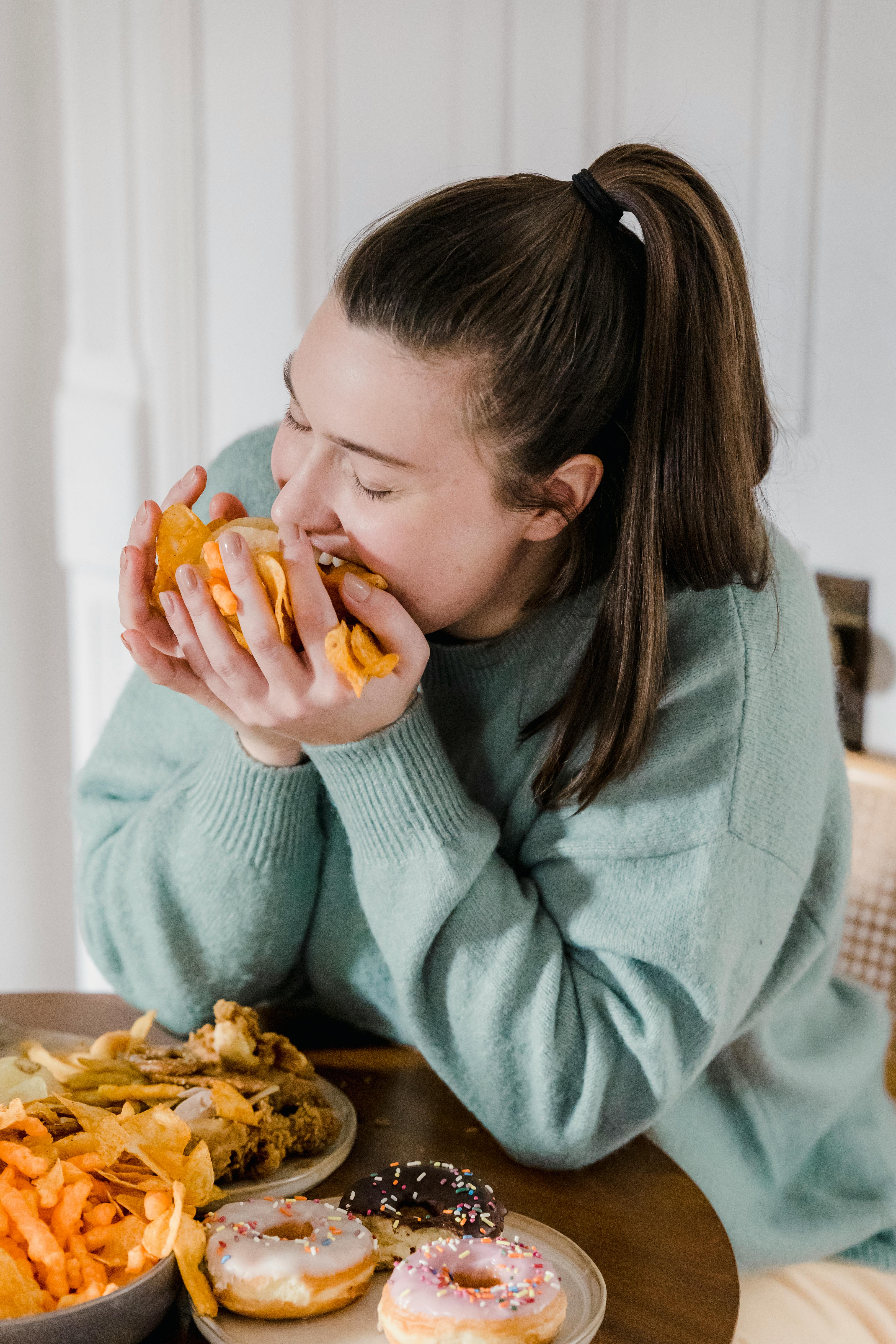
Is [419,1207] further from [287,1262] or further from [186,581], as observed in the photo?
[186,581]

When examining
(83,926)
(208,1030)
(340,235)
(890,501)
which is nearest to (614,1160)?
(208,1030)

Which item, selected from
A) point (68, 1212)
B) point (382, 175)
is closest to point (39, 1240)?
point (68, 1212)

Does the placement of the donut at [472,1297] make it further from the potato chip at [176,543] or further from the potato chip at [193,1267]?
the potato chip at [176,543]

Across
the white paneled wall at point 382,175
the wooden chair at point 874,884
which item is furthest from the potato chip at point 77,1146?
the white paneled wall at point 382,175

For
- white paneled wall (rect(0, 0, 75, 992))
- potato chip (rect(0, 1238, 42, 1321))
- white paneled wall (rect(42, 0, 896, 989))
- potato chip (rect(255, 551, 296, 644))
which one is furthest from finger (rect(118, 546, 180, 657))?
white paneled wall (rect(0, 0, 75, 992))

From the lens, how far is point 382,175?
1.90 m

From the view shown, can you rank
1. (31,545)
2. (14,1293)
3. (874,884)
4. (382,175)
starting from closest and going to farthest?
(14,1293)
(874,884)
(382,175)
(31,545)

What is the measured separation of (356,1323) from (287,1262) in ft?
0.18

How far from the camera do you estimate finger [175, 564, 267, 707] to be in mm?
889

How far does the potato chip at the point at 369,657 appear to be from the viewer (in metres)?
0.91

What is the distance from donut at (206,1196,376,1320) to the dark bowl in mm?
33

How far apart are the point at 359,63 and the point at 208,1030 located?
154 cm

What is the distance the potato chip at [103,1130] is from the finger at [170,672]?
34 cm

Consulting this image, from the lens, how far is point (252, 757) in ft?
3.50
